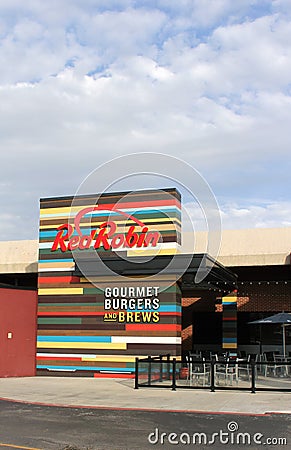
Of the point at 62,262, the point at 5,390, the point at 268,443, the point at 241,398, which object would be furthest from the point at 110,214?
the point at 268,443

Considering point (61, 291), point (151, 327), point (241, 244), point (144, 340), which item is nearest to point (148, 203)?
point (151, 327)

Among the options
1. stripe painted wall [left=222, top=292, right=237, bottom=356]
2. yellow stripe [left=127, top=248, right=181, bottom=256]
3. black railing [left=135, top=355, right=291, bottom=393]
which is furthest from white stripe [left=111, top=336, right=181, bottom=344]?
stripe painted wall [left=222, top=292, right=237, bottom=356]

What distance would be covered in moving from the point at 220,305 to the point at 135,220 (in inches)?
345

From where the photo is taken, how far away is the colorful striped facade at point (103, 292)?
22.3 meters

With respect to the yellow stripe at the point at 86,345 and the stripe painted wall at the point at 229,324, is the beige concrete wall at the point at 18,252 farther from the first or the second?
the stripe painted wall at the point at 229,324

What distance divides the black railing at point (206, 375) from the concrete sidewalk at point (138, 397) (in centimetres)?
32

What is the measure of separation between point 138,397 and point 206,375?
2.63 meters

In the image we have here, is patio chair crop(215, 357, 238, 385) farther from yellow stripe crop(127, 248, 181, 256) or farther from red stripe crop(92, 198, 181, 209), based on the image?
red stripe crop(92, 198, 181, 209)

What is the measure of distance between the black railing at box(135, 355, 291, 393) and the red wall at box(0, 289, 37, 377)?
6.33 meters

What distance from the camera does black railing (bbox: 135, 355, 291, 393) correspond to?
17.9 meters

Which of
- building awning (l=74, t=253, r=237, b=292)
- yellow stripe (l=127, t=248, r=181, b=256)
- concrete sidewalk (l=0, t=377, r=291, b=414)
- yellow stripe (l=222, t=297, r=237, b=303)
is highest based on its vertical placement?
yellow stripe (l=127, t=248, r=181, b=256)

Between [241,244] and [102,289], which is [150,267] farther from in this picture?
[241,244]

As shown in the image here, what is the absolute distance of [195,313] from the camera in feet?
97.7

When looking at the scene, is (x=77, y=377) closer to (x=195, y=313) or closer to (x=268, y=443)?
(x=195, y=313)
